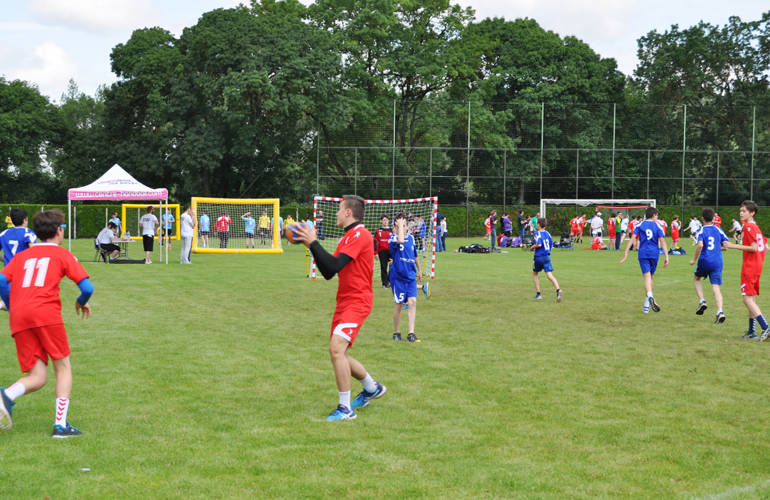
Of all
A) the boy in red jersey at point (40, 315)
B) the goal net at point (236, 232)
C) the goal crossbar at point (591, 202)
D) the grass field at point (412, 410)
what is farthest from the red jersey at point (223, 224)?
the boy in red jersey at point (40, 315)

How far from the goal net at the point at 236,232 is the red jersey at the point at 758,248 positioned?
75.3 feet

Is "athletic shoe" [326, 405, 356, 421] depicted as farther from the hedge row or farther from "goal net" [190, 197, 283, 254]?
the hedge row

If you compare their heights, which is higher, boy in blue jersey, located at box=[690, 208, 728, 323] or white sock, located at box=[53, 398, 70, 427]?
boy in blue jersey, located at box=[690, 208, 728, 323]

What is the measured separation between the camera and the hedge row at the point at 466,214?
142 ft

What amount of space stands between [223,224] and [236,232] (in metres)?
2.06

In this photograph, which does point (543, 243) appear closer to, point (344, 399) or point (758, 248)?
point (758, 248)

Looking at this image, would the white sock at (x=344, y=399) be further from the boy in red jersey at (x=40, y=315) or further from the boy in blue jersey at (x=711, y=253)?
the boy in blue jersey at (x=711, y=253)

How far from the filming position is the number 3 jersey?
33.1 feet

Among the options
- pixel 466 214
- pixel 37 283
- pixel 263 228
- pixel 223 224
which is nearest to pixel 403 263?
pixel 37 283

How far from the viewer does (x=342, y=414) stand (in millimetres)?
6258

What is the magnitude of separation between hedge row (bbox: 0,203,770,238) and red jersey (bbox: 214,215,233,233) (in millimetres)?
11699

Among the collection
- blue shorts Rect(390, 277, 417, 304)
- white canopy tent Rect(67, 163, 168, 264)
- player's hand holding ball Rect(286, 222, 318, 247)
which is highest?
white canopy tent Rect(67, 163, 168, 264)

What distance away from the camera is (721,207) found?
4806cm

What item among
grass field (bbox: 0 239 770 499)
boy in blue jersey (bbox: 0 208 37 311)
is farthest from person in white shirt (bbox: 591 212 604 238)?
boy in blue jersey (bbox: 0 208 37 311)
